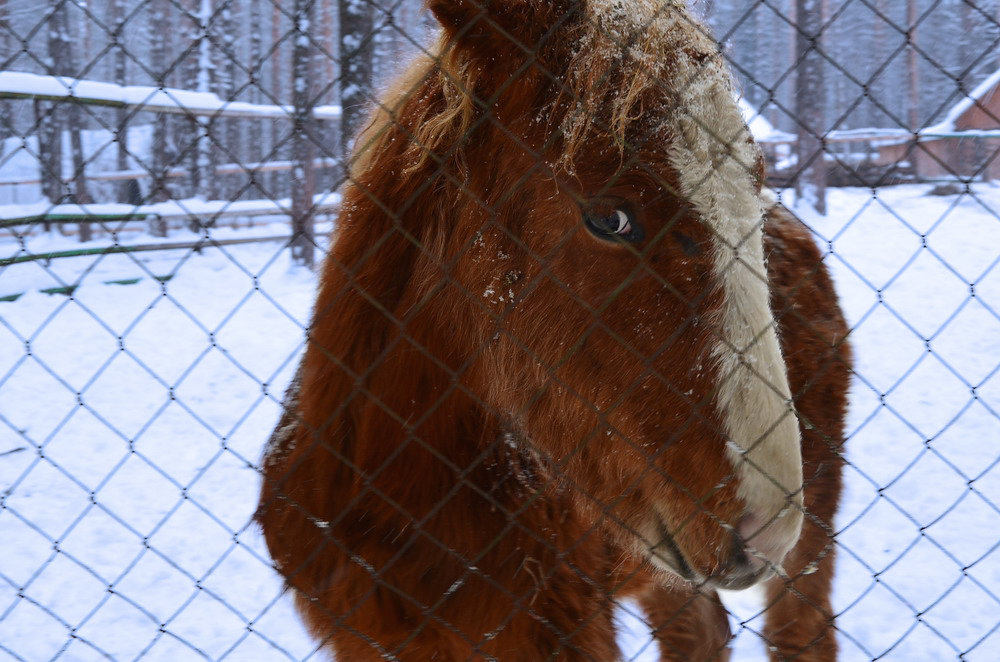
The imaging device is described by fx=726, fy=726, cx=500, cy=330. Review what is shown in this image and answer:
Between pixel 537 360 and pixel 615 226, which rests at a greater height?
pixel 615 226

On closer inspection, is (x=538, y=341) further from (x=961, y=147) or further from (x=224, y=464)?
(x=961, y=147)

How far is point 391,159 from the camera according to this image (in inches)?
82.5

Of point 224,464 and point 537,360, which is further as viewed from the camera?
point 224,464

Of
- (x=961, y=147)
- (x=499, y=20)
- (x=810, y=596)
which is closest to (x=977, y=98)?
(x=810, y=596)

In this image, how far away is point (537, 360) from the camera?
6.33ft

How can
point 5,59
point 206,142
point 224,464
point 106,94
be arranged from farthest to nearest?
point 206,142, point 5,59, point 106,94, point 224,464

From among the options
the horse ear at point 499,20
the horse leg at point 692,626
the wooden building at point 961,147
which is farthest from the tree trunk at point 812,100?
the horse ear at point 499,20

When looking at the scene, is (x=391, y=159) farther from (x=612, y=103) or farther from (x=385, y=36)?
(x=385, y=36)

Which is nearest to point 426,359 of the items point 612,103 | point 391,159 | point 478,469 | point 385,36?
point 478,469

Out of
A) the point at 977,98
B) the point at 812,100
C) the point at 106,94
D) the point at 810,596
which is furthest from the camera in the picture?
the point at 812,100

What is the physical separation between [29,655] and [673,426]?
329cm

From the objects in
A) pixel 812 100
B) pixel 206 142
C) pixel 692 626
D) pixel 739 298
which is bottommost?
pixel 206 142

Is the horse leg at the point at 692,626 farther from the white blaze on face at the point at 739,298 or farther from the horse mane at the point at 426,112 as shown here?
the horse mane at the point at 426,112

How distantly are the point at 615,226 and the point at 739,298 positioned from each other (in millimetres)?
341
